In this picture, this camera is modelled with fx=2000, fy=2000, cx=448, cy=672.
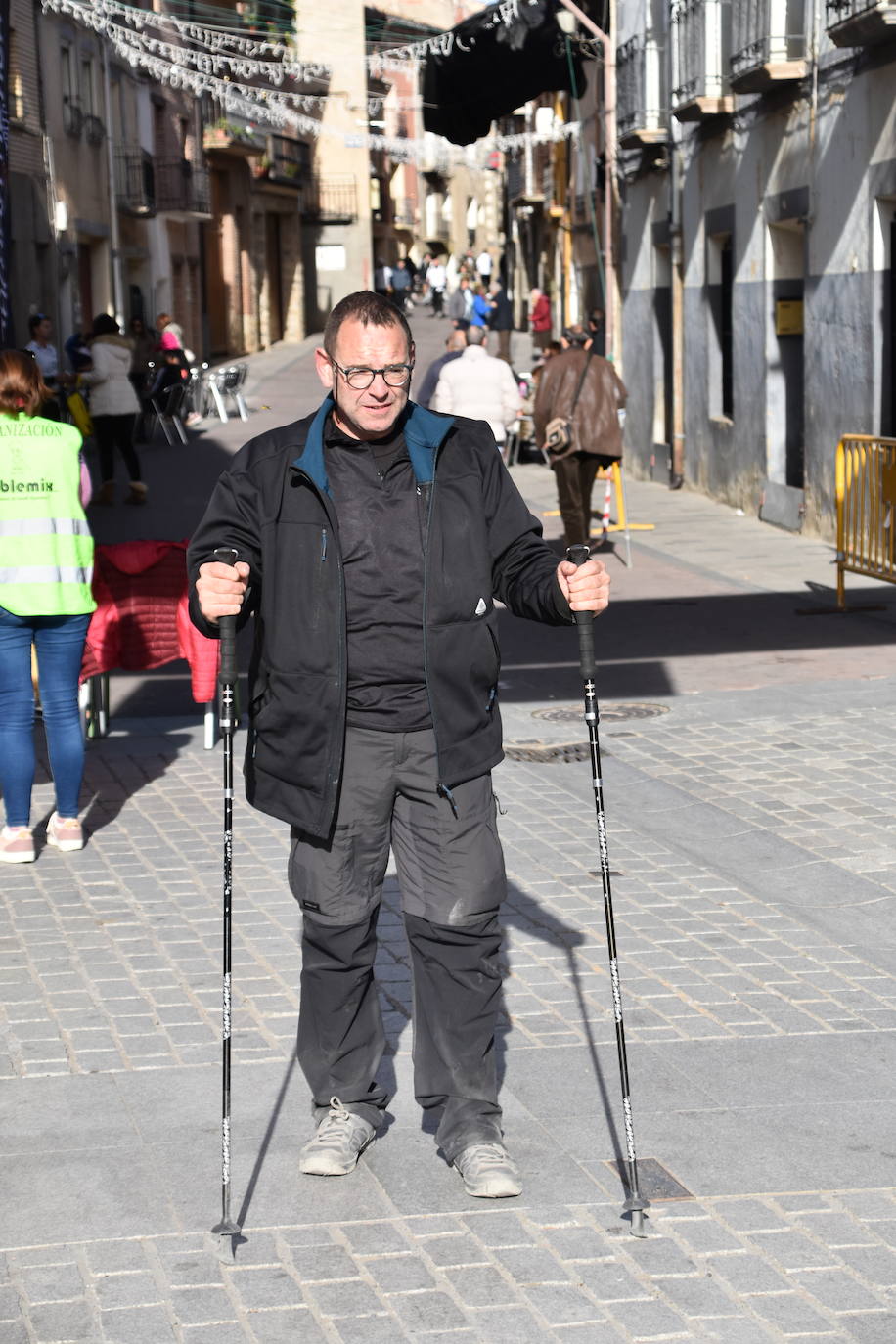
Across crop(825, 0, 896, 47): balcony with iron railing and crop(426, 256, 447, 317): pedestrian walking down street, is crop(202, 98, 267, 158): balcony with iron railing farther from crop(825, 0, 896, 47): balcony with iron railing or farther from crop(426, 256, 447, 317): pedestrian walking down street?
crop(825, 0, 896, 47): balcony with iron railing

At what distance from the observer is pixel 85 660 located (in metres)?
9.02

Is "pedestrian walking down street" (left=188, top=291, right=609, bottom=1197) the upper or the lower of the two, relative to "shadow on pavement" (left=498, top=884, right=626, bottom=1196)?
upper

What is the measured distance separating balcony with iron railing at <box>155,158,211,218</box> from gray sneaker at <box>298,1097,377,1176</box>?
39.3 metres

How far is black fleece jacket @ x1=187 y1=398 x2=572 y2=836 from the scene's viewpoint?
4.22 metres

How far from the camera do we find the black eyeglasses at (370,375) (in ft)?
13.8

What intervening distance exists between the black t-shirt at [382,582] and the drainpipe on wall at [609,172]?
19812 millimetres

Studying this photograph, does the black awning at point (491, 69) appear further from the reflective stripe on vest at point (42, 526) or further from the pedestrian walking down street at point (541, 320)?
the pedestrian walking down street at point (541, 320)

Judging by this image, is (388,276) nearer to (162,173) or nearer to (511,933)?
(162,173)

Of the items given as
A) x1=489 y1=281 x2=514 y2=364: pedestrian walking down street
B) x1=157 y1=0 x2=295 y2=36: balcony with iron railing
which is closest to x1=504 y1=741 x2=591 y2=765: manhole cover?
x1=489 y1=281 x2=514 y2=364: pedestrian walking down street

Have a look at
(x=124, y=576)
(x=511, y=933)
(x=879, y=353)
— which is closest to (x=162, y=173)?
(x=879, y=353)

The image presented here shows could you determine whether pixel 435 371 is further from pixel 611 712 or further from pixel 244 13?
pixel 244 13

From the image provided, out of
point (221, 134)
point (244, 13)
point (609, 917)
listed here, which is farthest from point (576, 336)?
point (221, 134)

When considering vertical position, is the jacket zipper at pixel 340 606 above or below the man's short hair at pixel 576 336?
below

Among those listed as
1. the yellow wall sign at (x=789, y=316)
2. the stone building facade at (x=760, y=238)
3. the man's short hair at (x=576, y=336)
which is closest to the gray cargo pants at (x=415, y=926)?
the stone building facade at (x=760, y=238)
